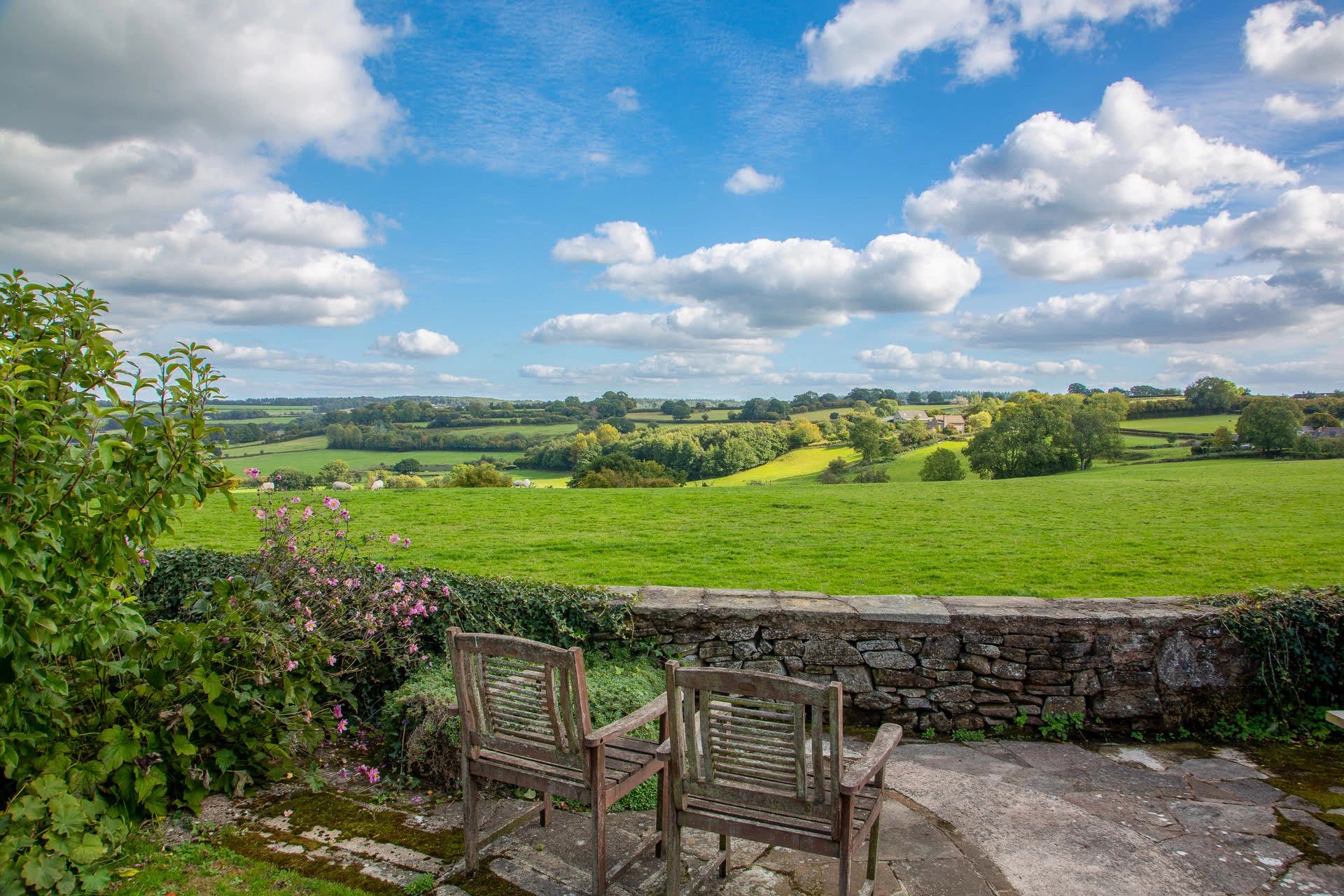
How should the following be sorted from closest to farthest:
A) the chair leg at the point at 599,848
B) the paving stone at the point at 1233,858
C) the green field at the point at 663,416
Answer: the chair leg at the point at 599,848
the paving stone at the point at 1233,858
the green field at the point at 663,416

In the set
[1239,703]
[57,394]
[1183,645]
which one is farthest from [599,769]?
[1239,703]

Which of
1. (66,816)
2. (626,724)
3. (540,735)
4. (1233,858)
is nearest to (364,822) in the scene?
(66,816)

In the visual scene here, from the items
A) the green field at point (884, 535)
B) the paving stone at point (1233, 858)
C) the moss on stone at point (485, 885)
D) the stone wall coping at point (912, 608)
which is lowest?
the moss on stone at point (485, 885)

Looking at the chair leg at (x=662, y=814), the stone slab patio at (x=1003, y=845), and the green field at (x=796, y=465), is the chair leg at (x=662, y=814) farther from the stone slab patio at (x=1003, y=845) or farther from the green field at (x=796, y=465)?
the green field at (x=796, y=465)

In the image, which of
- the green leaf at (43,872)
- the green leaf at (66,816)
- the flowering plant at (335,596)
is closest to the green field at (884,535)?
the flowering plant at (335,596)

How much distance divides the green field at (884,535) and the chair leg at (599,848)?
13.6 feet

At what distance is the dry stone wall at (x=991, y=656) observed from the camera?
217 inches

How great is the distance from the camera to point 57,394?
362 cm

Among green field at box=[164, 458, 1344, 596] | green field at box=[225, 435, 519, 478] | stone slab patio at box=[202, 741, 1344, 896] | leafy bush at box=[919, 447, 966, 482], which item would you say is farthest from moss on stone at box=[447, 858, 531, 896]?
leafy bush at box=[919, 447, 966, 482]

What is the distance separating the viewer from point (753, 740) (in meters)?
2.91

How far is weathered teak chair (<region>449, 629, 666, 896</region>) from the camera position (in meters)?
3.20

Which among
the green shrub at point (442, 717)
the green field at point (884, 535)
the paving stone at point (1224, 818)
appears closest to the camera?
the paving stone at point (1224, 818)

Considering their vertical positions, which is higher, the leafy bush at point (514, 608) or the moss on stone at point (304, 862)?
the leafy bush at point (514, 608)

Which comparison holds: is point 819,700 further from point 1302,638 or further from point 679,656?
point 1302,638
